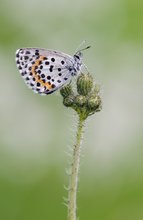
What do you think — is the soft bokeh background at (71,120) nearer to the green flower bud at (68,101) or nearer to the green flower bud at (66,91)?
the green flower bud at (66,91)

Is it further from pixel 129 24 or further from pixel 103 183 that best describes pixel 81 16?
pixel 103 183

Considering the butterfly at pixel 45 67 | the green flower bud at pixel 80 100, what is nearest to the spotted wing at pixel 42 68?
the butterfly at pixel 45 67

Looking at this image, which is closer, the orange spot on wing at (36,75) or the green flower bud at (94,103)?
the green flower bud at (94,103)

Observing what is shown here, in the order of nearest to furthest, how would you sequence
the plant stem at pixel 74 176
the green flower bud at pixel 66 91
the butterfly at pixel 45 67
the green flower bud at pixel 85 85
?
the plant stem at pixel 74 176 < the green flower bud at pixel 85 85 < the green flower bud at pixel 66 91 < the butterfly at pixel 45 67

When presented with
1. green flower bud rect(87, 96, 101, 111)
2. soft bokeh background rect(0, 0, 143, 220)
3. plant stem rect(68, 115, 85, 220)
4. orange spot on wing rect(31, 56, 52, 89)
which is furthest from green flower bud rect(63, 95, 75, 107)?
soft bokeh background rect(0, 0, 143, 220)

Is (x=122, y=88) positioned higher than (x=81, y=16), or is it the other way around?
(x=81, y=16)

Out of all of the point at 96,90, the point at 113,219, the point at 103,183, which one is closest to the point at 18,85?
the point at 103,183
